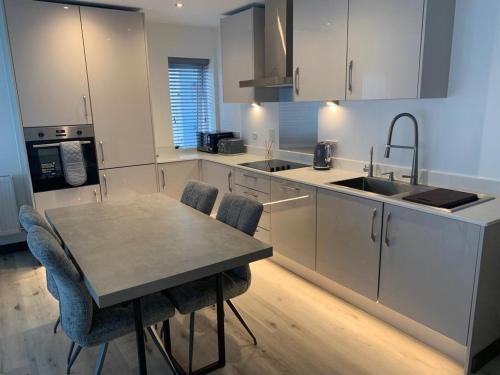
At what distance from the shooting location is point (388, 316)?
246 cm

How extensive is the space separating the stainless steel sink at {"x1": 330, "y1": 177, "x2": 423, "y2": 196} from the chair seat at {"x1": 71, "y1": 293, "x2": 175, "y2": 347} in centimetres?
152

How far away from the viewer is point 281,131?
153 inches

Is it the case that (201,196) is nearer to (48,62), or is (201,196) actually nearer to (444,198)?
(444,198)

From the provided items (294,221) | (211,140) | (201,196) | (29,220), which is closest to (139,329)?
(29,220)

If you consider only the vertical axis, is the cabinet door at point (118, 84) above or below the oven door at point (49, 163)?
above

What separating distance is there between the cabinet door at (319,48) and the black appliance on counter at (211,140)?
1603 mm

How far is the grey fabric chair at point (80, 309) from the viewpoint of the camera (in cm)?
153

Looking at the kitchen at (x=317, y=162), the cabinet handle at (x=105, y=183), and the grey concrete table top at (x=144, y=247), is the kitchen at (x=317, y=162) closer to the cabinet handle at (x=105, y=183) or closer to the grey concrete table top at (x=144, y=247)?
the cabinet handle at (x=105, y=183)

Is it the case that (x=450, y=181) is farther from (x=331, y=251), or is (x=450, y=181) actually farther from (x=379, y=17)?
(x=379, y=17)

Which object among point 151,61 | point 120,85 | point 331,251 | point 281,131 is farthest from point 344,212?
point 151,61

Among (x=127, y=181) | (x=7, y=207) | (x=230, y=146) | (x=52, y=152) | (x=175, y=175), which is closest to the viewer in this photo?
(x=52, y=152)

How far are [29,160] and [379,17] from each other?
3.11 metres

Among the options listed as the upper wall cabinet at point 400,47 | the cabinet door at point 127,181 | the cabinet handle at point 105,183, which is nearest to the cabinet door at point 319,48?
the upper wall cabinet at point 400,47

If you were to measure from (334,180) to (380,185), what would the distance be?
353 millimetres
